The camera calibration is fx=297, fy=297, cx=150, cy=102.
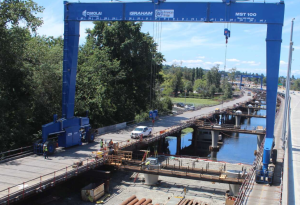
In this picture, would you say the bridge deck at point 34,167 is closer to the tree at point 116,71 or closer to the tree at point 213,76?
the tree at point 116,71

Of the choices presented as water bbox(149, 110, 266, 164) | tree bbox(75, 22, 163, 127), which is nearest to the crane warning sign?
tree bbox(75, 22, 163, 127)

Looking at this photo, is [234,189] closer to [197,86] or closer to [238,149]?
[238,149]

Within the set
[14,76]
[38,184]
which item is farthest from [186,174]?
[14,76]

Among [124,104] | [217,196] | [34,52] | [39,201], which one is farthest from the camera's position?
[124,104]

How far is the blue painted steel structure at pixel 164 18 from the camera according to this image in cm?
2133

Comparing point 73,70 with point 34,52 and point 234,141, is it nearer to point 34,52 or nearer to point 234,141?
point 34,52

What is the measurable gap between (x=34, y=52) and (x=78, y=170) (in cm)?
1681

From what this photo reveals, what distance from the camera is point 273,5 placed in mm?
21359

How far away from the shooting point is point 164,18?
77.7 feet

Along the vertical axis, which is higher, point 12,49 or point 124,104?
point 12,49

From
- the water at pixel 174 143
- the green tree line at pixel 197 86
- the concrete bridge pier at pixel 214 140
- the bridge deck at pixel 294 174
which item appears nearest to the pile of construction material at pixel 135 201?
the bridge deck at pixel 294 174

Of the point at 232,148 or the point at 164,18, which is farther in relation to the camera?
the point at 232,148

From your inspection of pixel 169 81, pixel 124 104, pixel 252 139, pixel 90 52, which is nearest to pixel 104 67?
pixel 90 52

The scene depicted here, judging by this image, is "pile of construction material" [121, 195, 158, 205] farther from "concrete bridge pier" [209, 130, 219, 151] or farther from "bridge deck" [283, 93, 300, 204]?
"concrete bridge pier" [209, 130, 219, 151]
